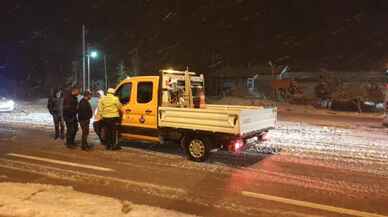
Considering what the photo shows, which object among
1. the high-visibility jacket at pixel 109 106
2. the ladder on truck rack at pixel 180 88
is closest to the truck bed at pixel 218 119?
the ladder on truck rack at pixel 180 88

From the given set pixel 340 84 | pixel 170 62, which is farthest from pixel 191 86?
pixel 170 62

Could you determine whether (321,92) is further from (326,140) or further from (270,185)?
(270,185)

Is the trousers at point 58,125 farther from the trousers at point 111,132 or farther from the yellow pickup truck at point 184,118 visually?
the yellow pickup truck at point 184,118

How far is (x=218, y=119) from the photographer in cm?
889

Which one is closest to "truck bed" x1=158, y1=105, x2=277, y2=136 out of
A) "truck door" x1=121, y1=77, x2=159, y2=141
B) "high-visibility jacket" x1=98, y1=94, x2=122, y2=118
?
"truck door" x1=121, y1=77, x2=159, y2=141

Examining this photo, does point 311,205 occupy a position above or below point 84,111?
below

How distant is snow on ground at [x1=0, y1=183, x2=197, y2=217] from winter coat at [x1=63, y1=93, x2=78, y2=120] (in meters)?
4.51

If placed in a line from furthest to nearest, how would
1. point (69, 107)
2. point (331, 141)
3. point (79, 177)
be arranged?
point (331, 141) < point (69, 107) < point (79, 177)

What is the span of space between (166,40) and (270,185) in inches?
1948

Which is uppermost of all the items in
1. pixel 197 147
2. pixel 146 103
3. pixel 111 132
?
pixel 146 103

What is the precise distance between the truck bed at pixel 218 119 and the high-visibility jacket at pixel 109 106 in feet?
4.24

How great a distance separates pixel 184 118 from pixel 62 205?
13.1 feet

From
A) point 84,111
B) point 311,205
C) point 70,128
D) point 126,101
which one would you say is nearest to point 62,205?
point 311,205

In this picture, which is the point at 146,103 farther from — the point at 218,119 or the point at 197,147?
the point at 218,119
